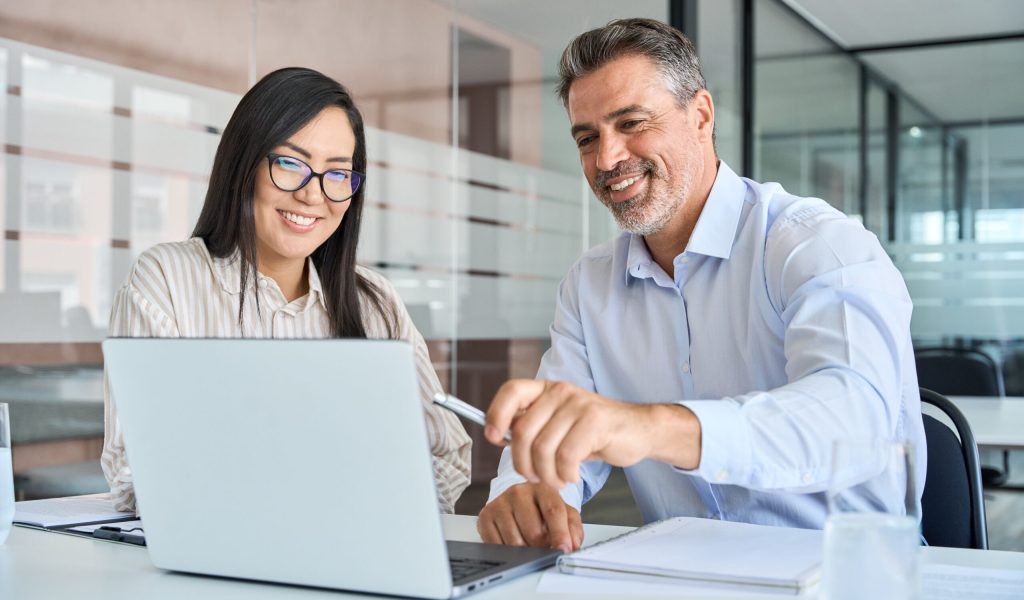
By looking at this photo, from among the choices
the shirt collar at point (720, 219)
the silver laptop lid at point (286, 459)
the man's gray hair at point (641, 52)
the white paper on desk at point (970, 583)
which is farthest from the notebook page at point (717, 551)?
the man's gray hair at point (641, 52)

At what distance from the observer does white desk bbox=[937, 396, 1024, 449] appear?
8.07 feet

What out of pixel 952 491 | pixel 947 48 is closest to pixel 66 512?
pixel 952 491

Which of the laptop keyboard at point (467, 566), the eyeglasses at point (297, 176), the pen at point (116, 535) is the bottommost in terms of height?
the pen at point (116, 535)

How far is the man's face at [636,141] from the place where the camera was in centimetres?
172

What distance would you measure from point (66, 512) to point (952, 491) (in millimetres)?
1293

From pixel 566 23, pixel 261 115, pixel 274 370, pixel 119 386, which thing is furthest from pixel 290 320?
pixel 566 23

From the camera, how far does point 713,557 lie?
3.49 feet

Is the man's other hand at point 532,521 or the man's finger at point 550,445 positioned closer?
the man's finger at point 550,445

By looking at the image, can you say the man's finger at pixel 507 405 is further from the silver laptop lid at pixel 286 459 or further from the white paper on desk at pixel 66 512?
the white paper on desk at pixel 66 512

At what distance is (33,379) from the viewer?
8.35 feet

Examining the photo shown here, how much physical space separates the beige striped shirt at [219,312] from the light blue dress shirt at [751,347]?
19 cm

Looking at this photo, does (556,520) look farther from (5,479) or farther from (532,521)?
(5,479)

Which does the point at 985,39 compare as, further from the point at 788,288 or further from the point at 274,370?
the point at 274,370

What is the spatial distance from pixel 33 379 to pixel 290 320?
1036 mm
